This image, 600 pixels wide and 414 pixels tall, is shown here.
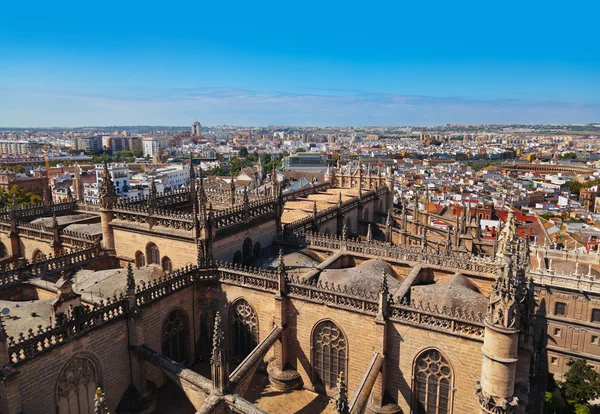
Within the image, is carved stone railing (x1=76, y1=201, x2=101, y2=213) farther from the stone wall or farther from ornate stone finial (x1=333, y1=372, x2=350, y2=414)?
ornate stone finial (x1=333, y1=372, x2=350, y2=414)

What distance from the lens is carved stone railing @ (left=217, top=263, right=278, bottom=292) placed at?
73.7 ft

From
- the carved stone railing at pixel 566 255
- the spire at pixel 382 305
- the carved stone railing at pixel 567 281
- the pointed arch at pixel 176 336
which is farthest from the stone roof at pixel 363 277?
the carved stone railing at pixel 566 255

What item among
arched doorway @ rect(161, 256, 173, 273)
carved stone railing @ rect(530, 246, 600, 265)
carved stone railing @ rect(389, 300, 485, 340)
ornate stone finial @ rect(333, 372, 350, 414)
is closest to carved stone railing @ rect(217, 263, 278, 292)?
arched doorway @ rect(161, 256, 173, 273)

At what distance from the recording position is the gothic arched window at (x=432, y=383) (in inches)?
738

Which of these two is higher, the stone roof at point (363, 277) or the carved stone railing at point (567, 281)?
the stone roof at point (363, 277)

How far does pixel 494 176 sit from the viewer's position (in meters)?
154

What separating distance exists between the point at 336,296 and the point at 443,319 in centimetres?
501

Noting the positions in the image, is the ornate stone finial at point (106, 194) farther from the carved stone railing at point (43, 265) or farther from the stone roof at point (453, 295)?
the stone roof at point (453, 295)

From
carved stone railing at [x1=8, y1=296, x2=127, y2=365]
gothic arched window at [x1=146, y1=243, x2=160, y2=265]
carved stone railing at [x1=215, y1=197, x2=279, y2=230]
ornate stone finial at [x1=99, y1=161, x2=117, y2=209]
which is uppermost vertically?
ornate stone finial at [x1=99, y1=161, x2=117, y2=209]

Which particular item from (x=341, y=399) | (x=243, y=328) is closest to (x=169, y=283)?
(x=243, y=328)

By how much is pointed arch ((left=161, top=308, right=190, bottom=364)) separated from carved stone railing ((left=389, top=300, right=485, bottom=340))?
36.7ft

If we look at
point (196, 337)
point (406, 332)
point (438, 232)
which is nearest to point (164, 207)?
point (196, 337)

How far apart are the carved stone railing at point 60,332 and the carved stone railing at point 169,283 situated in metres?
1.03

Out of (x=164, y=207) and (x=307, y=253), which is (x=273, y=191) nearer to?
(x=307, y=253)
